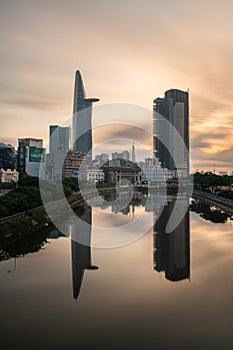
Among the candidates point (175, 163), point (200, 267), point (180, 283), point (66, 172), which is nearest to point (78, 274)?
point (180, 283)

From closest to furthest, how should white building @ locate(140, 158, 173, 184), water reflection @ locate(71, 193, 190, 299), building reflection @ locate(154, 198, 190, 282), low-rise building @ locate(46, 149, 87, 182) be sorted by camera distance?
water reflection @ locate(71, 193, 190, 299) < building reflection @ locate(154, 198, 190, 282) < low-rise building @ locate(46, 149, 87, 182) < white building @ locate(140, 158, 173, 184)

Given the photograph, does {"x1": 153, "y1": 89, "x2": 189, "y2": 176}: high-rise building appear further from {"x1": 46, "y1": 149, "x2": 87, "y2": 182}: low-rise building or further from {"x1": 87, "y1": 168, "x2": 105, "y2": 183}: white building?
{"x1": 46, "y1": 149, "x2": 87, "y2": 182}: low-rise building

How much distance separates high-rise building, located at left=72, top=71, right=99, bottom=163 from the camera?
480 ft

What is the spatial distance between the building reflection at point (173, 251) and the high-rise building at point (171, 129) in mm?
113819

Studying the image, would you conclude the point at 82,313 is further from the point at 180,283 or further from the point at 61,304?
the point at 180,283

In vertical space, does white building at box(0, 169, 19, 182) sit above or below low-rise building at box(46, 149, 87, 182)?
below

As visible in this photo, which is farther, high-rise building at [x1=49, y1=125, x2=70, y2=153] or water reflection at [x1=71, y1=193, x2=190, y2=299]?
high-rise building at [x1=49, y1=125, x2=70, y2=153]

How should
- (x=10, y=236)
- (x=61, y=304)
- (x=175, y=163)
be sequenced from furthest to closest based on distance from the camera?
(x=175, y=163) < (x=10, y=236) < (x=61, y=304)

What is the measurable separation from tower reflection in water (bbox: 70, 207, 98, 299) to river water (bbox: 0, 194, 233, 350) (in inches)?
2.3

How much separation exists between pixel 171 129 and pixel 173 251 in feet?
406

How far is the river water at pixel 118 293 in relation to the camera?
870 centimetres

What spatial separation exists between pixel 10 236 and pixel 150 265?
8259 mm

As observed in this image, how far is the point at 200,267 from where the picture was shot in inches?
591

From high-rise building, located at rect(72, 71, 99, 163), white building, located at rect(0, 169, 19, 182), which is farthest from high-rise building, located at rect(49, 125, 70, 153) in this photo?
white building, located at rect(0, 169, 19, 182)
